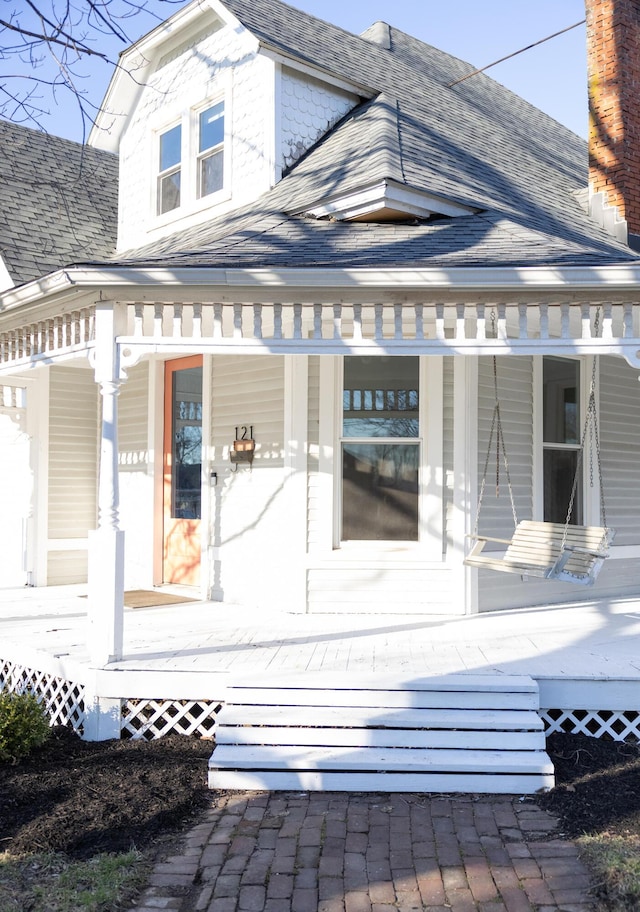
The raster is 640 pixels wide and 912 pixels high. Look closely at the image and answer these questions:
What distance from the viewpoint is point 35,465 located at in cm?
979

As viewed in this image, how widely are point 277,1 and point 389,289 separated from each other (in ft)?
24.2

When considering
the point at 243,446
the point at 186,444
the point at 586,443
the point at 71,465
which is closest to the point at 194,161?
the point at 186,444

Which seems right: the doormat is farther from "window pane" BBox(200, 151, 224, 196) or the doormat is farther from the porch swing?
"window pane" BBox(200, 151, 224, 196)

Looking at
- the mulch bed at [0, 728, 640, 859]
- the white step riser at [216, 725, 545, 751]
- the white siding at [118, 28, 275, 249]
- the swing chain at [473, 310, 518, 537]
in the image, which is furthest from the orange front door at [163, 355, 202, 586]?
the white step riser at [216, 725, 545, 751]

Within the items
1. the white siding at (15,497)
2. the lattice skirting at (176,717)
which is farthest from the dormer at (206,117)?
the lattice skirting at (176,717)

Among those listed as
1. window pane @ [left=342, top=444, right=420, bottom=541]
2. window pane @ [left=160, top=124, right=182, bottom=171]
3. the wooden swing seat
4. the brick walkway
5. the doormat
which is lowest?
the brick walkway

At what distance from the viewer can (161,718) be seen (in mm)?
5484

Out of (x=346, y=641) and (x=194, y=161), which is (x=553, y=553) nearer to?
(x=346, y=641)

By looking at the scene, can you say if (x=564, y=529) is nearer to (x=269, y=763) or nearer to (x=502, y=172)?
(x=269, y=763)

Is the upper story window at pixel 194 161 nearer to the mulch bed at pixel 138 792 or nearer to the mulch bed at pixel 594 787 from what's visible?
the mulch bed at pixel 138 792

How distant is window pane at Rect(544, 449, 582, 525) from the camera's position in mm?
8492

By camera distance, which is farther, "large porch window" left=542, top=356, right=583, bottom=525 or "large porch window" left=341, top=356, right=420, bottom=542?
Result: "large porch window" left=542, top=356, right=583, bottom=525

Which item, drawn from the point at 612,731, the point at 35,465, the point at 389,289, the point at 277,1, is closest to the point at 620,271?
the point at 389,289

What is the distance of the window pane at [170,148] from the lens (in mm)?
10125
